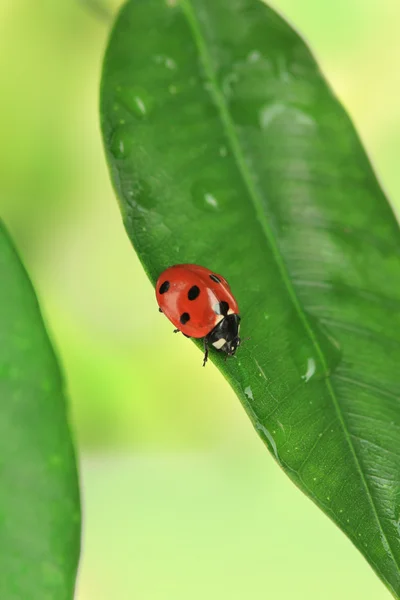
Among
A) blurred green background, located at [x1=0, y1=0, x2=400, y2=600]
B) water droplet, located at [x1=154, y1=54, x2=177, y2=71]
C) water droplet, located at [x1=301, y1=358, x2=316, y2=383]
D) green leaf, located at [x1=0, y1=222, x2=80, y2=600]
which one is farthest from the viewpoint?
blurred green background, located at [x1=0, y1=0, x2=400, y2=600]

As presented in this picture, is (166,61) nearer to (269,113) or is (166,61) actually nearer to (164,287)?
(269,113)

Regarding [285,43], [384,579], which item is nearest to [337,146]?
[285,43]

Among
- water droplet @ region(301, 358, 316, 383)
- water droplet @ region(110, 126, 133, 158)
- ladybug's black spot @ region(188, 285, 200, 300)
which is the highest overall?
water droplet @ region(110, 126, 133, 158)

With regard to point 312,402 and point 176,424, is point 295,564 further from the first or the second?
point 312,402

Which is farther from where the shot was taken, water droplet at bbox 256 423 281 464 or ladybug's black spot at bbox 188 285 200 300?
ladybug's black spot at bbox 188 285 200 300

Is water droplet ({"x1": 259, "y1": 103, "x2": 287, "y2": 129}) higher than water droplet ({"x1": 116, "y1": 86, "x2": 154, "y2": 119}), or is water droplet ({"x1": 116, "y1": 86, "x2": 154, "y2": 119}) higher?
water droplet ({"x1": 116, "y1": 86, "x2": 154, "y2": 119})

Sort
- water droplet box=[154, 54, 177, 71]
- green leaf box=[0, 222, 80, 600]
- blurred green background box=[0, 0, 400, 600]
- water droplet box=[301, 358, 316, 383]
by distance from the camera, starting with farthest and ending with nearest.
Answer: blurred green background box=[0, 0, 400, 600] < water droplet box=[154, 54, 177, 71] < water droplet box=[301, 358, 316, 383] < green leaf box=[0, 222, 80, 600]

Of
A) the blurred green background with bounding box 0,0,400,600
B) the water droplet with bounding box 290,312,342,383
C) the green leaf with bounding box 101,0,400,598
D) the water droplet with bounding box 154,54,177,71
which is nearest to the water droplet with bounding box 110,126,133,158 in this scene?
the green leaf with bounding box 101,0,400,598

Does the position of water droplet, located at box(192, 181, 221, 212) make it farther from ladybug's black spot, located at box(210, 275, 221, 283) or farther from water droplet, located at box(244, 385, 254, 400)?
water droplet, located at box(244, 385, 254, 400)
